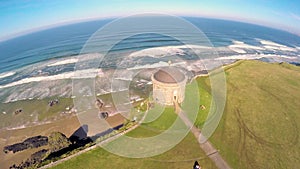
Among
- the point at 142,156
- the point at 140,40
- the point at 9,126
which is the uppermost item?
the point at 140,40

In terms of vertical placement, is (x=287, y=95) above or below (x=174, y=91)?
below

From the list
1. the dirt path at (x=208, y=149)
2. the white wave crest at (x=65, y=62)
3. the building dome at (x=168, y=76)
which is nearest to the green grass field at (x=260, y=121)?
the dirt path at (x=208, y=149)

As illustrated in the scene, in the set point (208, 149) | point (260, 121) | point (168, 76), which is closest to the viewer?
point (208, 149)

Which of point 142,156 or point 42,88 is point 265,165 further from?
point 42,88

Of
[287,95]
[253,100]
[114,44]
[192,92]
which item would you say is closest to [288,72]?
[287,95]

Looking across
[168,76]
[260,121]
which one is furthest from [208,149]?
[168,76]

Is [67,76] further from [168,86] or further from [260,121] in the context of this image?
[260,121]

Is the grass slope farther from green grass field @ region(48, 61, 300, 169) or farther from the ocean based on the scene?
the ocean
